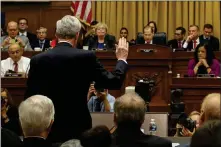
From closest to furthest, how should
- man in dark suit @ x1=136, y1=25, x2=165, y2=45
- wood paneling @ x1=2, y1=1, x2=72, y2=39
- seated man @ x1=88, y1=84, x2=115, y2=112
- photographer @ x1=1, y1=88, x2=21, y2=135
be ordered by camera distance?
1. photographer @ x1=1, y1=88, x2=21, y2=135
2. seated man @ x1=88, y1=84, x2=115, y2=112
3. man in dark suit @ x1=136, y1=25, x2=165, y2=45
4. wood paneling @ x1=2, y1=1, x2=72, y2=39

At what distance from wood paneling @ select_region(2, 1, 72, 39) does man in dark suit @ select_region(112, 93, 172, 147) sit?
7.61 meters

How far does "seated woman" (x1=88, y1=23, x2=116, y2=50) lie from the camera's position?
8148 mm

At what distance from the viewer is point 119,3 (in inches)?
422

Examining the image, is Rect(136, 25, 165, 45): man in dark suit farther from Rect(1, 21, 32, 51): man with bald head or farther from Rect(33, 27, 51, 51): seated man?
Rect(1, 21, 32, 51): man with bald head

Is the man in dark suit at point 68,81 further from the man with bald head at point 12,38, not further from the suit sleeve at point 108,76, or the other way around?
the man with bald head at point 12,38

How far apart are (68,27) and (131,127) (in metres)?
0.73

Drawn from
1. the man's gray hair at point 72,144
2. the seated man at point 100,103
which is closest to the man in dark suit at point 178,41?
the seated man at point 100,103

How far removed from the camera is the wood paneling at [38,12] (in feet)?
34.2

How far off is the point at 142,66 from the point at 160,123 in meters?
3.09

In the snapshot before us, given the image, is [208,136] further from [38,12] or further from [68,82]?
[38,12]

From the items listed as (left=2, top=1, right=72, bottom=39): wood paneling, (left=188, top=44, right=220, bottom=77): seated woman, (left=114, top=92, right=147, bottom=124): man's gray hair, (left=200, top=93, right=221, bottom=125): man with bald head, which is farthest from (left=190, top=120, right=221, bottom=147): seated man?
(left=2, top=1, right=72, bottom=39): wood paneling

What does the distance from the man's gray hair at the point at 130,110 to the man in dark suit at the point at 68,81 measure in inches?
10.9

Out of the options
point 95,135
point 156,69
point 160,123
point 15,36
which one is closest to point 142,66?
point 156,69

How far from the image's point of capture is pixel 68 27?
3.18 meters
